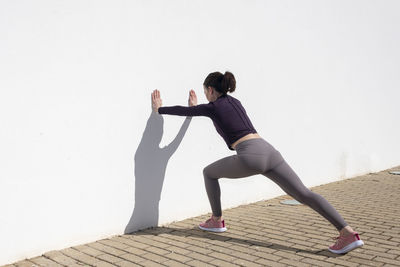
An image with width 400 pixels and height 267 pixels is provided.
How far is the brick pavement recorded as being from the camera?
3596 mm

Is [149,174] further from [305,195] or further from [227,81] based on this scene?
[305,195]

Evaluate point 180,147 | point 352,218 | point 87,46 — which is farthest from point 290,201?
point 87,46

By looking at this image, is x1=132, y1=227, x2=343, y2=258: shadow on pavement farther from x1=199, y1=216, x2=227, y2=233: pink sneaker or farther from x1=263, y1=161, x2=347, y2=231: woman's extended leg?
x1=263, y1=161, x2=347, y2=231: woman's extended leg

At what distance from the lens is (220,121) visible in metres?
4.09

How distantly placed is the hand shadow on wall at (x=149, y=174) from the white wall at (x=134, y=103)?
0.01 meters

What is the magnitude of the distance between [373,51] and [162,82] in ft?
17.0

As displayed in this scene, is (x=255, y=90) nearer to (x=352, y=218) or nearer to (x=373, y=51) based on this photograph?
(x=352, y=218)

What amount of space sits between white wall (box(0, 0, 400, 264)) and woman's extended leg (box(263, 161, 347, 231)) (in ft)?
4.53

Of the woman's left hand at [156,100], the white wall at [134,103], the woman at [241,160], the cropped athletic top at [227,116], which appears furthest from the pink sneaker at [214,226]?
the woman's left hand at [156,100]

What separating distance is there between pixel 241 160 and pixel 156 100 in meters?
1.15

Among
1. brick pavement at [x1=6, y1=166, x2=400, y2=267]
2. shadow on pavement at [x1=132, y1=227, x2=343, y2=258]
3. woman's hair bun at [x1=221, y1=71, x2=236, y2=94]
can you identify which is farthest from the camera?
woman's hair bun at [x1=221, y1=71, x2=236, y2=94]

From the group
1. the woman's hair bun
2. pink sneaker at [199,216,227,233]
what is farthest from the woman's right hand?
pink sneaker at [199,216,227,233]

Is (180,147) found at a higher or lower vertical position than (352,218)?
higher

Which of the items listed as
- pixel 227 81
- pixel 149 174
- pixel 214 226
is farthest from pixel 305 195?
pixel 149 174
